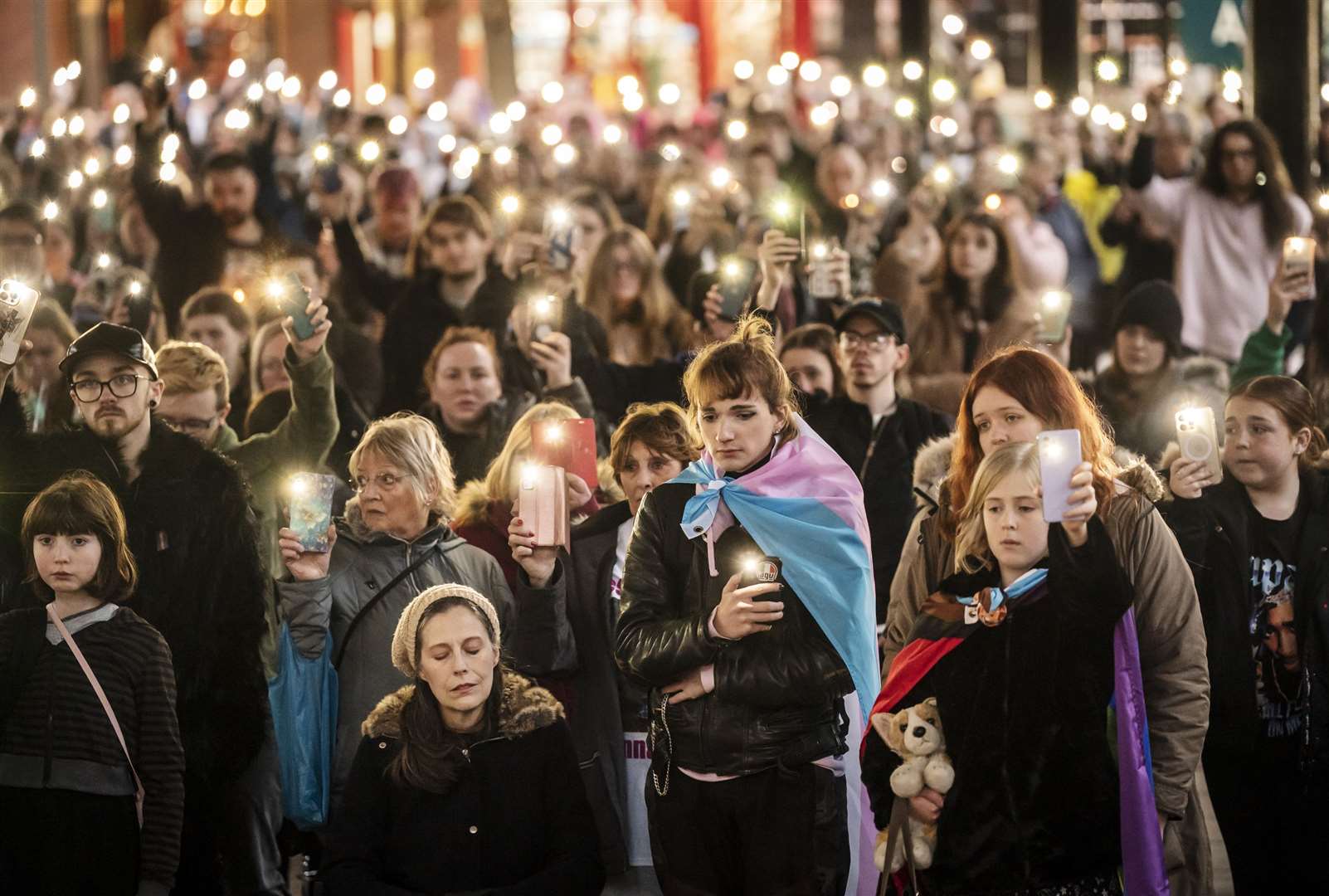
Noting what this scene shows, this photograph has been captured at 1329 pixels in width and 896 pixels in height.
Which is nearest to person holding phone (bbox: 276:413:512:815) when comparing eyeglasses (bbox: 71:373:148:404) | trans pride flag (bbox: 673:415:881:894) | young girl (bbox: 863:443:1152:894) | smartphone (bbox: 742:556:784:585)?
eyeglasses (bbox: 71:373:148:404)

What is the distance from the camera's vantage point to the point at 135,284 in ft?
30.1

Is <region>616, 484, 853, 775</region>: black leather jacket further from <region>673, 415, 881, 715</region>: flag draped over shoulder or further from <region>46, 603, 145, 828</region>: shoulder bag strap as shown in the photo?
<region>46, 603, 145, 828</region>: shoulder bag strap

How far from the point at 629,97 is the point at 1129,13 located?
2491 cm

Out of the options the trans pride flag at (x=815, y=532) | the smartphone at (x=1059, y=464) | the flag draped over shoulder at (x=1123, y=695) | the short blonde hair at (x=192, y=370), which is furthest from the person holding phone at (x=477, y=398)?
the smartphone at (x=1059, y=464)

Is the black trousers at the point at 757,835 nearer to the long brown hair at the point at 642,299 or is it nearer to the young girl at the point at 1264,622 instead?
the young girl at the point at 1264,622

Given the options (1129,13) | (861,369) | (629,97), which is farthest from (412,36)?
(861,369)

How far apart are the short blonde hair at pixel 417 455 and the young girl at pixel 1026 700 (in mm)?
1984

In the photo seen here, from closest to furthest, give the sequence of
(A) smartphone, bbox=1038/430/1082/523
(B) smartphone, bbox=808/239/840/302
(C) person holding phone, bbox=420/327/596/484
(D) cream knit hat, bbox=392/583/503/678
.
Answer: (A) smartphone, bbox=1038/430/1082/523
(D) cream knit hat, bbox=392/583/503/678
(C) person holding phone, bbox=420/327/596/484
(B) smartphone, bbox=808/239/840/302

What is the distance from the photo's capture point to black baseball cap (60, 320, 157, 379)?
646 centimetres

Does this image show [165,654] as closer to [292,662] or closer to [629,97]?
[292,662]

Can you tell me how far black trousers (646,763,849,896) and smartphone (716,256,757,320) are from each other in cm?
320

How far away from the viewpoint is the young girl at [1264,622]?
6.32 m

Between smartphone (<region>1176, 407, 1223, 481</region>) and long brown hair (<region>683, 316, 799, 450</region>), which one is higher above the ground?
long brown hair (<region>683, 316, 799, 450</region>)

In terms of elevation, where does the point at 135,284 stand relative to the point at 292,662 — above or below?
above
